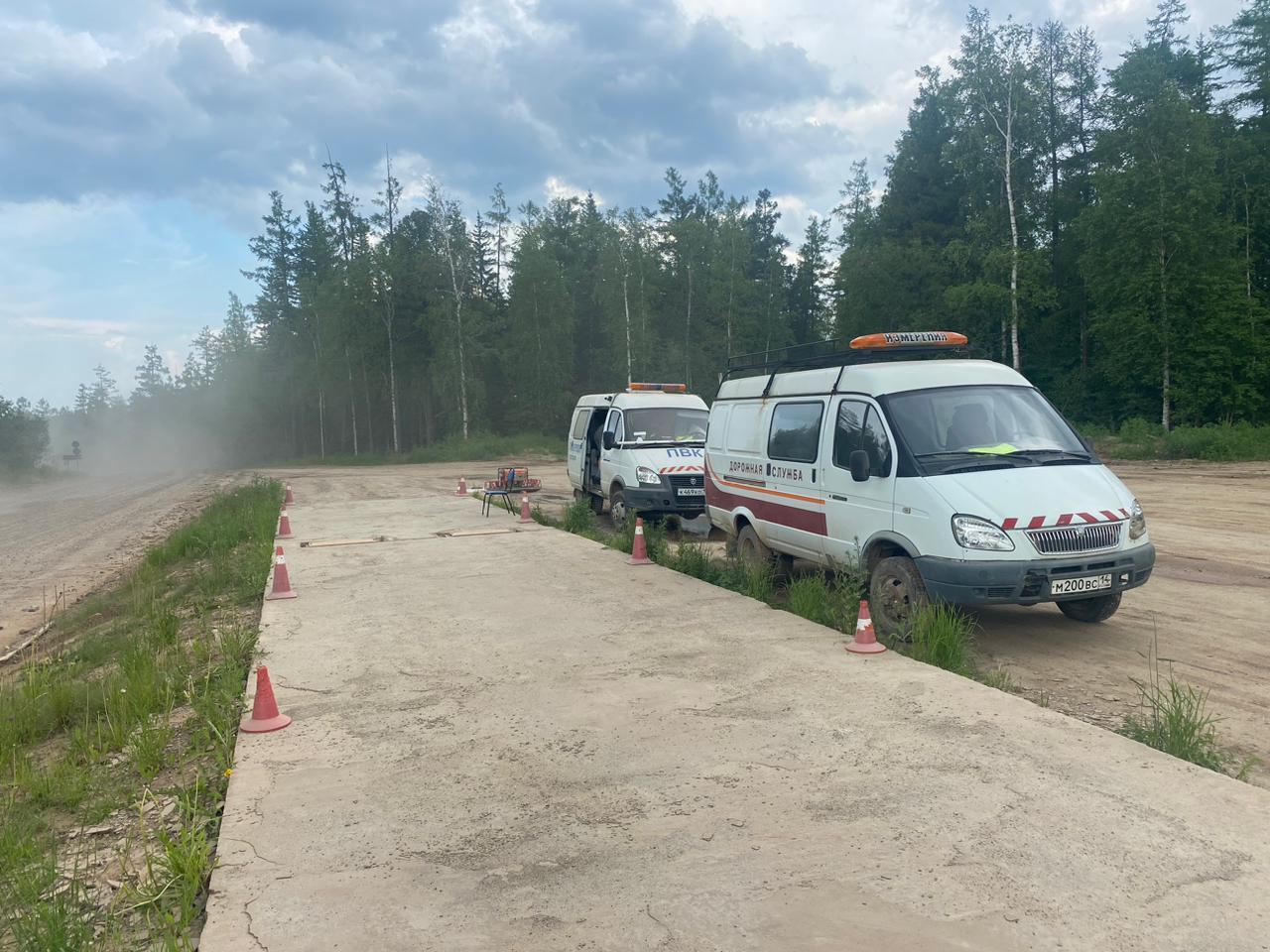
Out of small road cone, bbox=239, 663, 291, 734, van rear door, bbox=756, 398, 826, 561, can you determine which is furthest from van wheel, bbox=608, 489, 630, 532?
small road cone, bbox=239, 663, 291, 734

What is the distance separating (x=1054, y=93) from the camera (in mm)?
39125

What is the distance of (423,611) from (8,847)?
4.35 m

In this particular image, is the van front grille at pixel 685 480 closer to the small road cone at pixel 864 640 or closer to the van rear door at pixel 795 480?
the van rear door at pixel 795 480

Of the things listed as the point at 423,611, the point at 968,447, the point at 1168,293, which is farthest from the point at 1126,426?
the point at 423,611

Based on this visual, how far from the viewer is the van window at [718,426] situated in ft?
34.6

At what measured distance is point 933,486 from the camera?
21.4 feet

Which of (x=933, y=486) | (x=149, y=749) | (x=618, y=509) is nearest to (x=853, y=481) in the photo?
(x=933, y=486)

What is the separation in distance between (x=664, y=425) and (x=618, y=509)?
164cm

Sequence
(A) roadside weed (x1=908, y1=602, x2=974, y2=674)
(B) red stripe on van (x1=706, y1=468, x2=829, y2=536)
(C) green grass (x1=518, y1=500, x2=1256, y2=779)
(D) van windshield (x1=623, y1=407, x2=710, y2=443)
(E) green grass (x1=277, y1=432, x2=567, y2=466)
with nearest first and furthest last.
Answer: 1. (C) green grass (x1=518, y1=500, x2=1256, y2=779)
2. (A) roadside weed (x1=908, y1=602, x2=974, y2=674)
3. (B) red stripe on van (x1=706, y1=468, x2=829, y2=536)
4. (D) van windshield (x1=623, y1=407, x2=710, y2=443)
5. (E) green grass (x1=277, y1=432, x2=567, y2=466)

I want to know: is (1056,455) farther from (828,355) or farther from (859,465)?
(828,355)

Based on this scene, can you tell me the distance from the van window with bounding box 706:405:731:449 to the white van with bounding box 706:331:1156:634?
96 cm

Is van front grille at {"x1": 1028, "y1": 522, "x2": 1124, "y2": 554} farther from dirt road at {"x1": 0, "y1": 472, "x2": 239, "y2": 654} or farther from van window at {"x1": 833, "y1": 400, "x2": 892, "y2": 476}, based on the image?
dirt road at {"x1": 0, "y1": 472, "x2": 239, "y2": 654}

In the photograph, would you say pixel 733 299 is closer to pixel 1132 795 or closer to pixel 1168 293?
pixel 1168 293

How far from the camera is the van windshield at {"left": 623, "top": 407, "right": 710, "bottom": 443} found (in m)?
14.2
